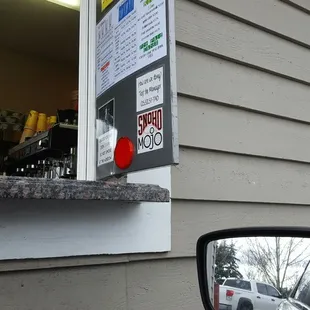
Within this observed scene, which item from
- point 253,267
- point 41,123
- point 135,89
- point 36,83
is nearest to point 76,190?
point 135,89

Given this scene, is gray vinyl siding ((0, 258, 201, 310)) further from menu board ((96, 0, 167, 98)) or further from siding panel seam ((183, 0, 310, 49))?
siding panel seam ((183, 0, 310, 49))

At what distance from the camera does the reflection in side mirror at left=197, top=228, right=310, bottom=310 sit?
84 centimetres

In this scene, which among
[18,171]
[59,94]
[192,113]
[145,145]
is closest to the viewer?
[145,145]

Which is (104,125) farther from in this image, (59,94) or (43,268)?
(59,94)

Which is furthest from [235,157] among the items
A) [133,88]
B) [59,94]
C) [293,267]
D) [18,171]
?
[59,94]

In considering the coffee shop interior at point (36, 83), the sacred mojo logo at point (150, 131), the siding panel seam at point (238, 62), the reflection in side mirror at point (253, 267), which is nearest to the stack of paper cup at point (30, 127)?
the coffee shop interior at point (36, 83)

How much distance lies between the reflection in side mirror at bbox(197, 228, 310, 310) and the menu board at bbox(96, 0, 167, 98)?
1.85ft

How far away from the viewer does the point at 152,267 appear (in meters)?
1.65

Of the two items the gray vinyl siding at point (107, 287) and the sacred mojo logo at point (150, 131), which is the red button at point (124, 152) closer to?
the sacred mojo logo at point (150, 131)

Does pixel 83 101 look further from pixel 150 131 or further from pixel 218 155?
pixel 218 155

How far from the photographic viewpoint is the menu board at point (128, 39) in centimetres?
133

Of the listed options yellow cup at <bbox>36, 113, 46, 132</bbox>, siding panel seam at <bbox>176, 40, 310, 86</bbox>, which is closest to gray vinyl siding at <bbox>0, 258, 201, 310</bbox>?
siding panel seam at <bbox>176, 40, 310, 86</bbox>

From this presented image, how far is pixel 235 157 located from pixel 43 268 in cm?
99

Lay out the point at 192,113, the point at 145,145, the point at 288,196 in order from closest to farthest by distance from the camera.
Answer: the point at 145,145 → the point at 192,113 → the point at 288,196
